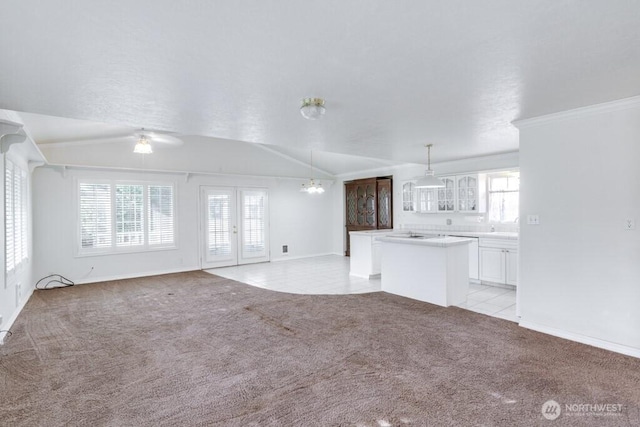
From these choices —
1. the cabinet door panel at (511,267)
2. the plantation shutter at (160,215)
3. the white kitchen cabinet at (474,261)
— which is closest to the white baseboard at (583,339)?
the cabinet door panel at (511,267)

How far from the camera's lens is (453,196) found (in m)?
6.71

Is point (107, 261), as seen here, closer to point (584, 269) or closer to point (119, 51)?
point (119, 51)

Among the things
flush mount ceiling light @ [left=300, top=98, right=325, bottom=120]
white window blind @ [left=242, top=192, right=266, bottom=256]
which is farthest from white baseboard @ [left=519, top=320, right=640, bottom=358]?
white window blind @ [left=242, top=192, right=266, bottom=256]

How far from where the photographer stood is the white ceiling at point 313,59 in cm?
164

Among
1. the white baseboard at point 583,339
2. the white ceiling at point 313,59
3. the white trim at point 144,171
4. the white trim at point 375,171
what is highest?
the white trim at point 375,171

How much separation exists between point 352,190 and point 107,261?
20.4ft

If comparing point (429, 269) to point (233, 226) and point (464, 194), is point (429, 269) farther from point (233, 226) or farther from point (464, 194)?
point (233, 226)

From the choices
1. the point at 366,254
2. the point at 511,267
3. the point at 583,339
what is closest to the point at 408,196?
the point at 366,254

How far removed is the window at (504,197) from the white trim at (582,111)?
267 centimetres

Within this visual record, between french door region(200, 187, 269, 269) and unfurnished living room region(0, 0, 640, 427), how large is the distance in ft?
5.68

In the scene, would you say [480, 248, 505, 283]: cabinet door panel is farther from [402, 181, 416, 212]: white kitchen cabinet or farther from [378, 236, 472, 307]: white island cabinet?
[402, 181, 416, 212]: white kitchen cabinet

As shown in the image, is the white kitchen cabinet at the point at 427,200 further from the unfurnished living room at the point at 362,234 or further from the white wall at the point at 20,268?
the white wall at the point at 20,268

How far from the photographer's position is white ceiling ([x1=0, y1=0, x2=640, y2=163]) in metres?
1.64

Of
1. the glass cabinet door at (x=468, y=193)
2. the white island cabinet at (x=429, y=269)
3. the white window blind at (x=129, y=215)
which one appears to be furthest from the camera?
the white window blind at (x=129, y=215)
